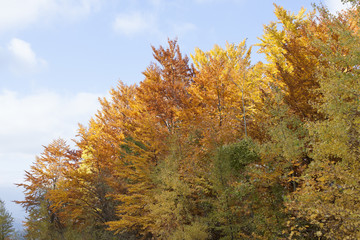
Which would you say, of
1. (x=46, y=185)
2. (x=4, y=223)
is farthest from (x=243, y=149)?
(x=4, y=223)

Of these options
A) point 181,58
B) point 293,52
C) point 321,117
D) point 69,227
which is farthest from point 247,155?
point 69,227

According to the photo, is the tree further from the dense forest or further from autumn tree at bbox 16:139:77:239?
the dense forest

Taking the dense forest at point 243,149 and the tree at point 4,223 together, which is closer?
the dense forest at point 243,149

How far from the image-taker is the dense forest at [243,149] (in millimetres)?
9961

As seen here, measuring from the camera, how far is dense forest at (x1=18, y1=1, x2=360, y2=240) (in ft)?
32.7

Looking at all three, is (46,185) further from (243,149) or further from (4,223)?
(243,149)

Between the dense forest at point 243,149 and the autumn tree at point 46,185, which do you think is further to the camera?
the autumn tree at point 46,185

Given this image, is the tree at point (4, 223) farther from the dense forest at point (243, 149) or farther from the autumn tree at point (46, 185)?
the dense forest at point (243, 149)

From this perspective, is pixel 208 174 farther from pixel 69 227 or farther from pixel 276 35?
pixel 69 227

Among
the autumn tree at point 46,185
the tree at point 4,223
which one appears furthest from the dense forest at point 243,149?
the tree at point 4,223

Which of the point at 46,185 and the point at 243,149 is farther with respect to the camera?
the point at 46,185

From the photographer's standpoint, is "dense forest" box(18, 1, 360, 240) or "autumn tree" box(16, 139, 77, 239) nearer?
"dense forest" box(18, 1, 360, 240)

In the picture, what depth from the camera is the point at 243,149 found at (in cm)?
1480

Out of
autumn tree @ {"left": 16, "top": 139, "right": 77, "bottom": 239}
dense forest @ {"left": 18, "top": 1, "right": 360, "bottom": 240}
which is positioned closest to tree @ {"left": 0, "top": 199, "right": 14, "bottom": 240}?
autumn tree @ {"left": 16, "top": 139, "right": 77, "bottom": 239}
